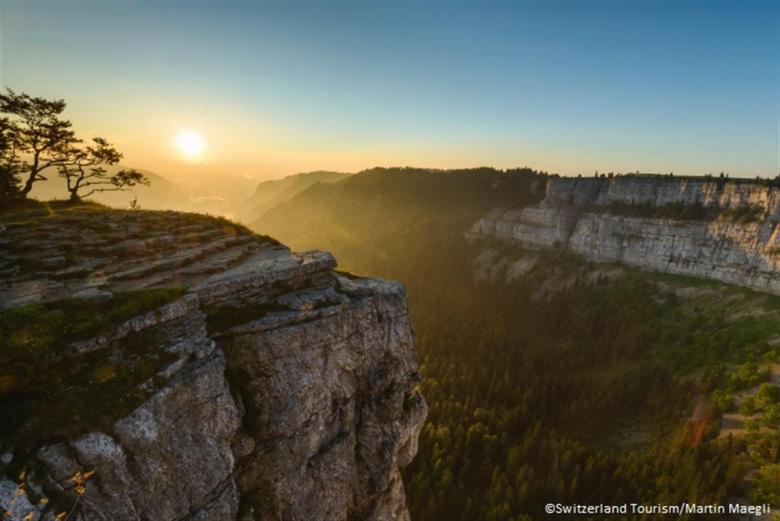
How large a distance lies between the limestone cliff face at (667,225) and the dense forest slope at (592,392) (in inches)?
170

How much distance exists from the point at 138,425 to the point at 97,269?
1222 centimetres

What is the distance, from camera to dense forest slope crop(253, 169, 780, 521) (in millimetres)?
47844

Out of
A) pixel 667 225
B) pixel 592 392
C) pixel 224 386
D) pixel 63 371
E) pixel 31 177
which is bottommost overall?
pixel 592 392

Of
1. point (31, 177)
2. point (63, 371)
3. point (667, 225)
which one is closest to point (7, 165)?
point (31, 177)

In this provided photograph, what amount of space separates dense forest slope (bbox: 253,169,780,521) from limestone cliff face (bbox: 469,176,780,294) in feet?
14.1

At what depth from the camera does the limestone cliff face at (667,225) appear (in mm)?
85000

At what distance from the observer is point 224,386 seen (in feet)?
61.0

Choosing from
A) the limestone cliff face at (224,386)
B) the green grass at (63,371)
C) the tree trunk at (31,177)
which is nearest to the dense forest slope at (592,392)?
the limestone cliff face at (224,386)

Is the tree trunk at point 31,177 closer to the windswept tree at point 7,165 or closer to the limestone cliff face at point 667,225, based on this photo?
the windswept tree at point 7,165

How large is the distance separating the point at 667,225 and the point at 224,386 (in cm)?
11929

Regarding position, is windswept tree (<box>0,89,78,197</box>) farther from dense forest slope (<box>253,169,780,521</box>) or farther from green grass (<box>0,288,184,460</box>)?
dense forest slope (<box>253,169,780,521</box>)

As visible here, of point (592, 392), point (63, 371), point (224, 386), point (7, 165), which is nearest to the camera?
point (63, 371)

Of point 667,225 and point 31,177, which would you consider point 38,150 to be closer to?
point 31,177

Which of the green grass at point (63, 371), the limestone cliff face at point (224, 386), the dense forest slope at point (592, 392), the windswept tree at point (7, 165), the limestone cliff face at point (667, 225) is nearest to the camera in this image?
the green grass at point (63, 371)
